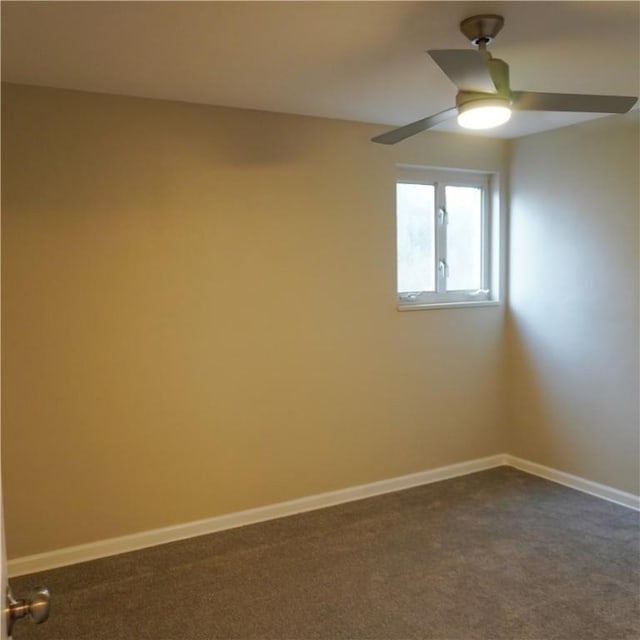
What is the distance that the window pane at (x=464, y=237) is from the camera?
4.12 m

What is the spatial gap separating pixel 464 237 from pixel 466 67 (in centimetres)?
230

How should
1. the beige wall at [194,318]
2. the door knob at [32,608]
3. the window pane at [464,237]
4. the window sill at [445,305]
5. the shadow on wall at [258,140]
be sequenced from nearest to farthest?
the door knob at [32,608]
the beige wall at [194,318]
the shadow on wall at [258,140]
the window sill at [445,305]
the window pane at [464,237]

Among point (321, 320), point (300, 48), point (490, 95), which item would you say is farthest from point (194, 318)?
point (490, 95)

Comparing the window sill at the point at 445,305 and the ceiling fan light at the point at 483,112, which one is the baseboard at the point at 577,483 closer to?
the window sill at the point at 445,305

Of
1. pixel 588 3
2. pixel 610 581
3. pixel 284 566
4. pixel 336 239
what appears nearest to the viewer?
pixel 588 3

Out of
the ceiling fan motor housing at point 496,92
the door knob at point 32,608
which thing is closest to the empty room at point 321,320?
the ceiling fan motor housing at point 496,92

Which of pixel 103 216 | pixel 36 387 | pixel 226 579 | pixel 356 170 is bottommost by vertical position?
pixel 226 579

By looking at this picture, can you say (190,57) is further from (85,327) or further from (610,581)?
(610,581)

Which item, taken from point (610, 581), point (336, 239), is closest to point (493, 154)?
point (336, 239)

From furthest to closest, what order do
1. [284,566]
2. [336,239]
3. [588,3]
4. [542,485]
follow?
[542,485] → [336,239] → [284,566] → [588,3]

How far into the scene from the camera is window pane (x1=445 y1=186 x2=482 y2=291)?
4121mm

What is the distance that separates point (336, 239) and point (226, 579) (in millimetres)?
1920

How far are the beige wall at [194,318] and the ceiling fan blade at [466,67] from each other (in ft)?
4.78

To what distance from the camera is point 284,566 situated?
2.89 metres
